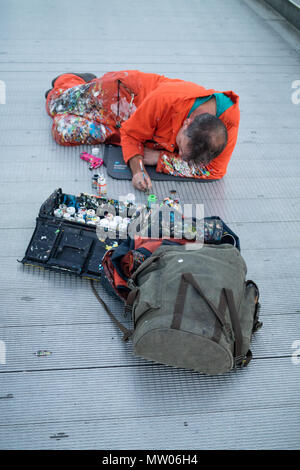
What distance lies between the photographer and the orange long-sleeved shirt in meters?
1.98

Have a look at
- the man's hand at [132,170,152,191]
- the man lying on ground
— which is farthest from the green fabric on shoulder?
the man's hand at [132,170,152,191]

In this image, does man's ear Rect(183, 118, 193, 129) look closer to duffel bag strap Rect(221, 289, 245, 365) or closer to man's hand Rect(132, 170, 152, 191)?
man's hand Rect(132, 170, 152, 191)

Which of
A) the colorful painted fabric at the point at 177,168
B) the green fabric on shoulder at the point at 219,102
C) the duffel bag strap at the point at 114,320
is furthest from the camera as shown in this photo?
the colorful painted fabric at the point at 177,168

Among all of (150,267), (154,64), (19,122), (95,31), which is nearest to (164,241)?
(150,267)

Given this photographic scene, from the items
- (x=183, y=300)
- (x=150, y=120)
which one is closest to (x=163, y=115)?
(x=150, y=120)

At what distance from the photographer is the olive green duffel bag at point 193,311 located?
49.5 inches

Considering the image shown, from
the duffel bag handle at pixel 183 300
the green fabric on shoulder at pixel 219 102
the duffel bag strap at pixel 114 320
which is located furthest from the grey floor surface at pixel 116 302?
the green fabric on shoulder at pixel 219 102

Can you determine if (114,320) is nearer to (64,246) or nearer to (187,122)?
(64,246)

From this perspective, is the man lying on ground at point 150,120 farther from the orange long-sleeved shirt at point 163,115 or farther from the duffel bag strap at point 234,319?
the duffel bag strap at point 234,319

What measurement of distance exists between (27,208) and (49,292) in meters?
0.58

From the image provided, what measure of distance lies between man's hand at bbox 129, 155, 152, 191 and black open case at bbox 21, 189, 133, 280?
0.45 m

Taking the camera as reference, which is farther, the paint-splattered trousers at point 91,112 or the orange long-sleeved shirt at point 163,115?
the paint-splattered trousers at point 91,112

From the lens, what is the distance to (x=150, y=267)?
144cm

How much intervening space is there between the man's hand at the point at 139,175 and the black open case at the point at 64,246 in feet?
1.46
